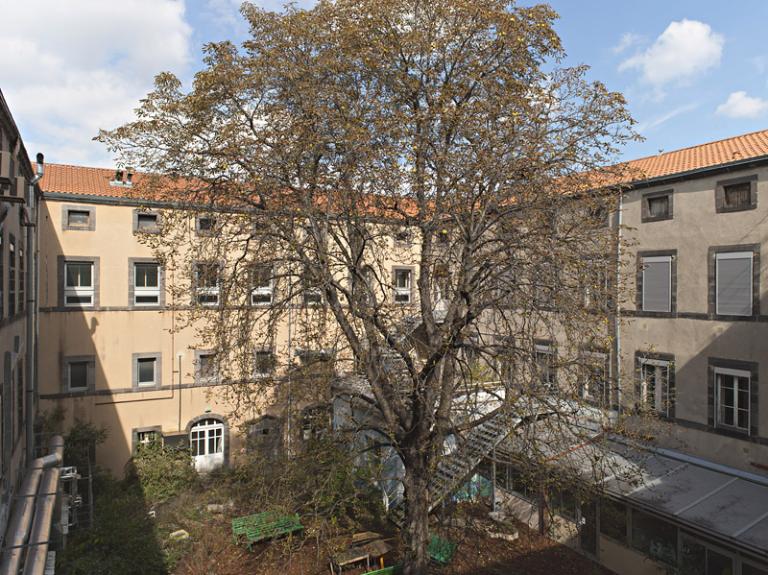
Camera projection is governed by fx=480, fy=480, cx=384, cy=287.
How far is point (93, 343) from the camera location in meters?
19.2

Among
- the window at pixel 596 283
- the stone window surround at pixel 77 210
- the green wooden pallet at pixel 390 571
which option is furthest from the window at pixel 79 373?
the window at pixel 596 283

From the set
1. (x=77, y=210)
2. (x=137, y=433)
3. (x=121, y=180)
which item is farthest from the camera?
(x=121, y=180)

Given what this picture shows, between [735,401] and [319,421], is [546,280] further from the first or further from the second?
[735,401]

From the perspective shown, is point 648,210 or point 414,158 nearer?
point 414,158

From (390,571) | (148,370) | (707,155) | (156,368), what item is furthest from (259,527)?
(707,155)

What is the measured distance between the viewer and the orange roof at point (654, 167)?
14453 millimetres

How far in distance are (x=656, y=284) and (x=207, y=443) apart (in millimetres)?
18919

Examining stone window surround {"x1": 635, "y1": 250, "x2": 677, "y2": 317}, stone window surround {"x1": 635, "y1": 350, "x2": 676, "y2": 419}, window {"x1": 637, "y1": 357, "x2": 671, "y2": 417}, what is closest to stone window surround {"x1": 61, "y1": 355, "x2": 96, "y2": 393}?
stone window surround {"x1": 635, "y1": 350, "x2": 676, "y2": 419}

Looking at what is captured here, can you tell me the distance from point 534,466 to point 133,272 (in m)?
17.3

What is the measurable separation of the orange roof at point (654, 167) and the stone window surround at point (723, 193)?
1.86ft

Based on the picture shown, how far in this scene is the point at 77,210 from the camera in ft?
61.8

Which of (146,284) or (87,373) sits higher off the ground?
(146,284)

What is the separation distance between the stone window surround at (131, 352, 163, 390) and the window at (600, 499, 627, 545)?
678 inches

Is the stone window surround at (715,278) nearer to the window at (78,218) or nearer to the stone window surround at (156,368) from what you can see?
the stone window surround at (156,368)
